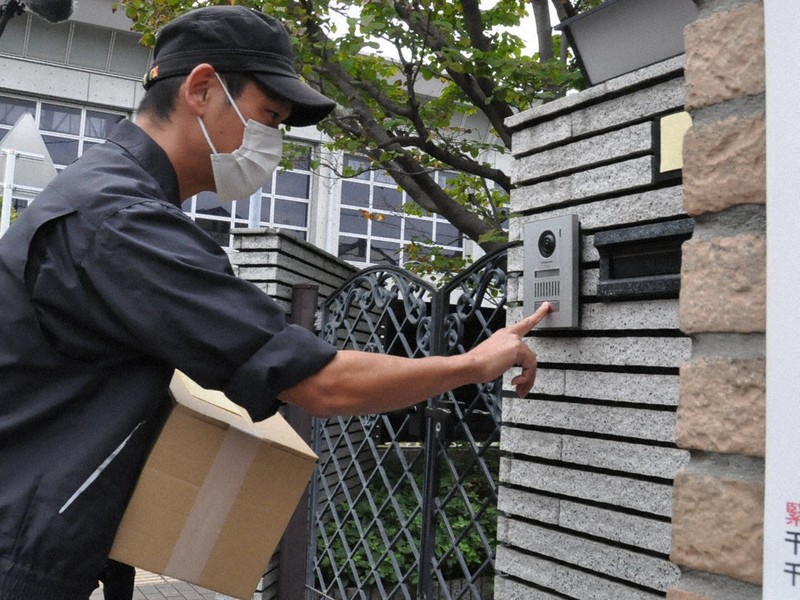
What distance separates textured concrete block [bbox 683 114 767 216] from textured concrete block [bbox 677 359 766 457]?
0.22 meters

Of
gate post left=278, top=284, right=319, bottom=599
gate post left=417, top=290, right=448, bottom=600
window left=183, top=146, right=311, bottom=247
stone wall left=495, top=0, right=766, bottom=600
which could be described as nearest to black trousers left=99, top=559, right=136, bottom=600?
stone wall left=495, top=0, right=766, bottom=600


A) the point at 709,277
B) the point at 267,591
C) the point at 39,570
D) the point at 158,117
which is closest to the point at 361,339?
the point at 267,591

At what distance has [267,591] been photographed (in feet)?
16.9

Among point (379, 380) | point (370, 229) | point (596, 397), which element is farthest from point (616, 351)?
point (370, 229)

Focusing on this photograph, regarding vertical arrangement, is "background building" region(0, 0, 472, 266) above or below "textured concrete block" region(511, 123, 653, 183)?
above

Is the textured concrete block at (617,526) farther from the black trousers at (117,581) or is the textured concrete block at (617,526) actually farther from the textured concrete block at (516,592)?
the black trousers at (117,581)

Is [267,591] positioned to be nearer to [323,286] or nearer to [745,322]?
[323,286]

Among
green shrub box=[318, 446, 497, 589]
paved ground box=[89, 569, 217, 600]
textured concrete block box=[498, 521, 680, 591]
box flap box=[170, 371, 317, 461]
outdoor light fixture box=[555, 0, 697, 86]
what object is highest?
outdoor light fixture box=[555, 0, 697, 86]

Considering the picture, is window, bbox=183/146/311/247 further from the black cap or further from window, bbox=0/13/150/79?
the black cap

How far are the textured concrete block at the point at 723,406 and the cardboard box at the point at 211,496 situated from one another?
3.28ft

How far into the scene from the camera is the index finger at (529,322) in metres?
2.45

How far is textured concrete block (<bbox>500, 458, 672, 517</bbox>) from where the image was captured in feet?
8.63

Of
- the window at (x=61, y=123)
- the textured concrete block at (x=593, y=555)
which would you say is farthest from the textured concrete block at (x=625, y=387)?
the window at (x=61, y=123)

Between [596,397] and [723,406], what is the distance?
1738 mm
